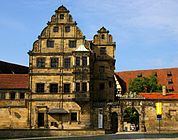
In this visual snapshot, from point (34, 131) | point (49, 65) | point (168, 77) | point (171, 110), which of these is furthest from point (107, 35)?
point (168, 77)

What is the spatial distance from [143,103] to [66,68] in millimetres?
10979

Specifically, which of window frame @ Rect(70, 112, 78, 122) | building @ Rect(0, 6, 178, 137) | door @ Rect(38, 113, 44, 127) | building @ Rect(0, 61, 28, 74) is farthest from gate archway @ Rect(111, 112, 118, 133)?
building @ Rect(0, 61, 28, 74)

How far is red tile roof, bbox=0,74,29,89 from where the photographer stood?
61.1m

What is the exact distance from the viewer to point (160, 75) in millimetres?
92062

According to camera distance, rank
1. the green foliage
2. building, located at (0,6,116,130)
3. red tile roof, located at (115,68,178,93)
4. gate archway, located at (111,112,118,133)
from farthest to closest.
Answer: red tile roof, located at (115,68,178,93) → the green foliage → gate archway, located at (111,112,118,133) → building, located at (0,6,116,130)

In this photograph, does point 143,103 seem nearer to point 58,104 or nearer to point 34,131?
point 58,104

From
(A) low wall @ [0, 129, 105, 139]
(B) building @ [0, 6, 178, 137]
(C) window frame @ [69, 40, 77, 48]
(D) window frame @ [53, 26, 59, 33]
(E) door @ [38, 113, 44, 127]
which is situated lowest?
(A) low wall @ [0, 129, 105, 139]

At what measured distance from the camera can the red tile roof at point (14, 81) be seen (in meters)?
61.1

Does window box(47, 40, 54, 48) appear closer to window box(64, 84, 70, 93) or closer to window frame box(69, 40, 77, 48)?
window frame box(69, 40, 77, 48)

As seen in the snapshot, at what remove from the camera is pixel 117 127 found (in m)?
62.4

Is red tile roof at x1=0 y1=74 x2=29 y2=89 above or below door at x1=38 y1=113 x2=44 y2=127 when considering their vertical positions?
above

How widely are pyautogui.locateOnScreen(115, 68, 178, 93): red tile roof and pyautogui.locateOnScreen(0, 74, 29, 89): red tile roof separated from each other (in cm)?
3131

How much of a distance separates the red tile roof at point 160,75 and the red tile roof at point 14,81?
103 feet

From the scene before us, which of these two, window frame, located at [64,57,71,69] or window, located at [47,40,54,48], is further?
window, located at [47,40,54,48]
